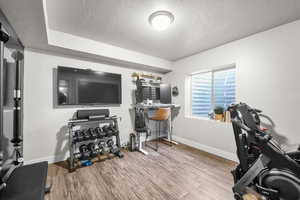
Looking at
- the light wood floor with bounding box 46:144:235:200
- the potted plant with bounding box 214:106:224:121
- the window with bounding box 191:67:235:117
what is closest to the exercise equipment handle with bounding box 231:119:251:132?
the light wood floor with bounding box 46:144:235:200

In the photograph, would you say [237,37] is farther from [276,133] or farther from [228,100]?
[276,133]

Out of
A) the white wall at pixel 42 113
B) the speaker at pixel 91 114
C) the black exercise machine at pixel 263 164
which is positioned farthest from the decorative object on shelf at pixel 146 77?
the black exercise machine at pixel 263 164

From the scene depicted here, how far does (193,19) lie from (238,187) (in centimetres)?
224

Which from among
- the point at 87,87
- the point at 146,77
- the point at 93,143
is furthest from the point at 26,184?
the point at 146,77

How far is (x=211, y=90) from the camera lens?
3021mm

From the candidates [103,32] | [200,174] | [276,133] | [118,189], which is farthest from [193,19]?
[118,189]

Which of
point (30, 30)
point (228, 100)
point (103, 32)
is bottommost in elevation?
point (228, 100)

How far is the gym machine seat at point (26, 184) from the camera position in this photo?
0.99m

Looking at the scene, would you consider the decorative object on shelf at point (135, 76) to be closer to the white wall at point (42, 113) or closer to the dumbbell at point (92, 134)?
the white wall at point (42, 113)

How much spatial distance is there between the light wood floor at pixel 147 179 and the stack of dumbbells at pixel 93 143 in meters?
0.25

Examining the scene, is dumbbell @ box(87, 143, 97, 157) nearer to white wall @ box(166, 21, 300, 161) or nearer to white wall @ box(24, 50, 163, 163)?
white wall @ box(24, 50, 163, 163)

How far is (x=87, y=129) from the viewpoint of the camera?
2453 mm

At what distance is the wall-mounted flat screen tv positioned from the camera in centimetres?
228

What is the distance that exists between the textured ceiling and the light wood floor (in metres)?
2.41
